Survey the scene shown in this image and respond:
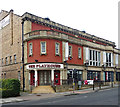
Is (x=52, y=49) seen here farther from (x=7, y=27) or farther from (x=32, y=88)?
(x=7, y=27)

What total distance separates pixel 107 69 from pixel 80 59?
31.1 ft

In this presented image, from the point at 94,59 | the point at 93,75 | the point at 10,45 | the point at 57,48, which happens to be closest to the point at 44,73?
the point at 57,48

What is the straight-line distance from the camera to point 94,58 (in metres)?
35.9

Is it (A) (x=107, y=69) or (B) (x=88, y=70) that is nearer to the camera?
(B) (x=88, y=70)

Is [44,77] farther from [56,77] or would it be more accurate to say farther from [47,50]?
[47,50]

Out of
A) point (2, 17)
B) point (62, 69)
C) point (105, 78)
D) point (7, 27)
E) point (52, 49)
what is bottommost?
point (105, 78)

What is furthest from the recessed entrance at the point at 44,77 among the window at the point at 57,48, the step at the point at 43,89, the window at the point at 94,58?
the window at the point at 94,58

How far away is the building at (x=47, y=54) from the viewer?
2616 cm

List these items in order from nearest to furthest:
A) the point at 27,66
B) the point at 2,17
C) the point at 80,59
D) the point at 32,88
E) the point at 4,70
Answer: the point at 32,88, the point at 27,66, the point at 80,59, the point at 4,70, the point at 2,17

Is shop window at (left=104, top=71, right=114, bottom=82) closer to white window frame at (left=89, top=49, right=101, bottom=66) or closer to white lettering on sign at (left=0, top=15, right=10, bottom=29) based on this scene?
white window frame at (left=89, top=49, right=101, bottom=66)

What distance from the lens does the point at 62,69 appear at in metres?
27.6

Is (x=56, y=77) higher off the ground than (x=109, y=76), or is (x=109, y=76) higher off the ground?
(x=56, y=77)

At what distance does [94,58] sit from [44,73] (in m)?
13.8

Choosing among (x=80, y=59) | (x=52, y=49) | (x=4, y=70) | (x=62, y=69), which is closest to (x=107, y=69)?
(x=80, y=59)
